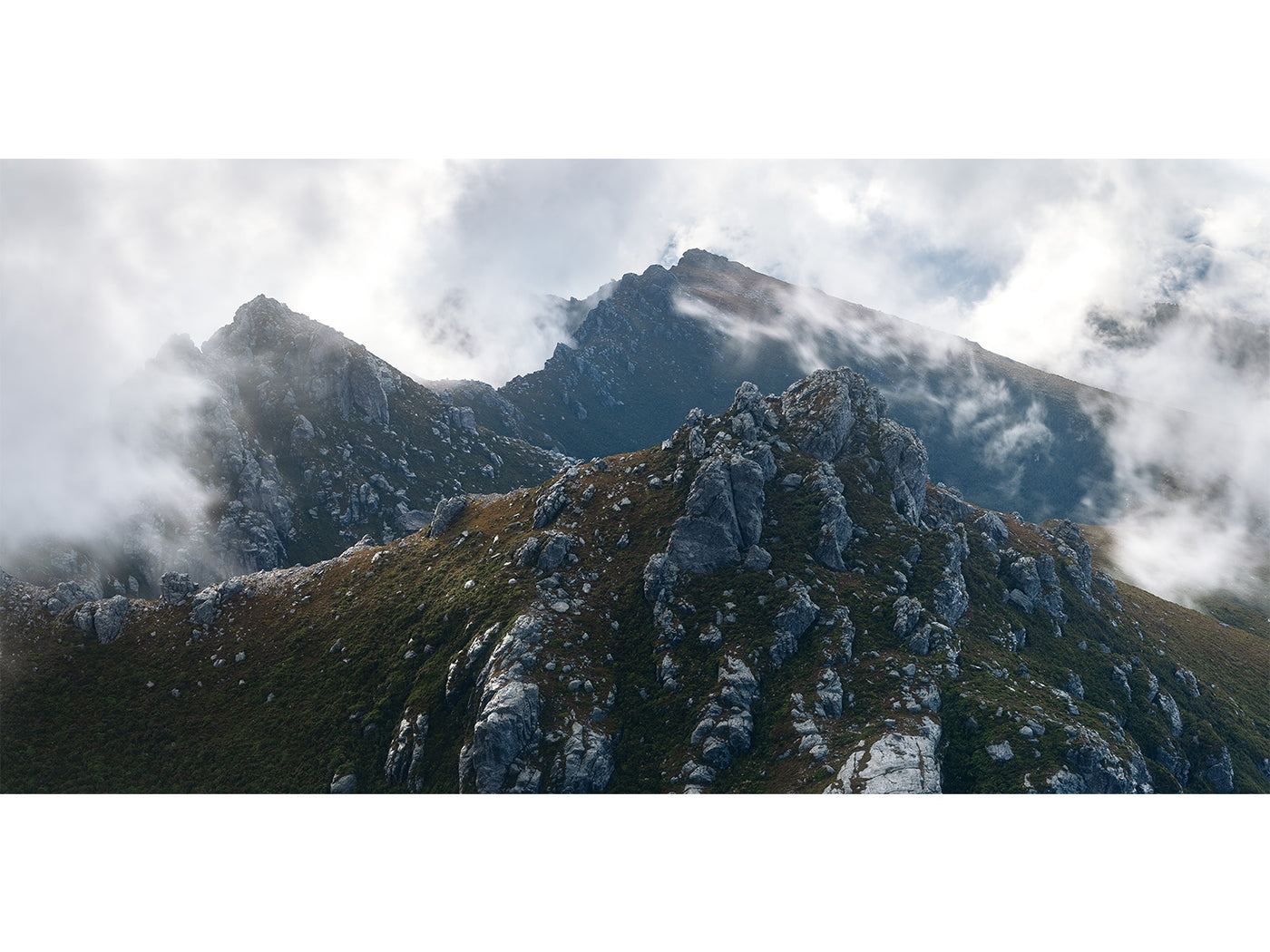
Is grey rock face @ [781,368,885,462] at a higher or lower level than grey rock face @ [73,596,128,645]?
higher

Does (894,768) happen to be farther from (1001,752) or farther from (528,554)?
(528,554)

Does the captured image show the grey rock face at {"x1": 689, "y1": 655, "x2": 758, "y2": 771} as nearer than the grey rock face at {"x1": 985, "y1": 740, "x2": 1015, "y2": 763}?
No

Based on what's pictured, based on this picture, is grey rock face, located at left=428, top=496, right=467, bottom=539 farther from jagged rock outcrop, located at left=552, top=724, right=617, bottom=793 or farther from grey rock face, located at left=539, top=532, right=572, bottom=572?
jagged rock outcrop, located at left=552, top=724, right=617, bottom=793

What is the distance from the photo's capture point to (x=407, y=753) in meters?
71.2

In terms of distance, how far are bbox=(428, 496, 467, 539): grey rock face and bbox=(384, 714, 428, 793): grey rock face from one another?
4153 centimetres

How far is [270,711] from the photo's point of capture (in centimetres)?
8006

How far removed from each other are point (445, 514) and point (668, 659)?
189ft

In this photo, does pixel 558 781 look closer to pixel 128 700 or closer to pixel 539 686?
pixel 539 686

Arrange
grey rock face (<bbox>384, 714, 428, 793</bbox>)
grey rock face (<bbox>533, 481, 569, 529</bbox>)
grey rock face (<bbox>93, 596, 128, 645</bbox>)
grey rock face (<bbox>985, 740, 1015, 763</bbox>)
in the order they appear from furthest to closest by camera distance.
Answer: grey rock face (<bbox>533, 481, 569, 529</bbox>)
grey rock face (<bbox>93, 596, 128, 645</bbox>)
grey rock face (<bbox>384, 714, 428, 793</bbox>)
grey rock face (<bbox>985, 740, 1015, 763</bbox>)

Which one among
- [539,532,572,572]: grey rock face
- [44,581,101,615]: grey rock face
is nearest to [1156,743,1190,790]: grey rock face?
[539,532,572,572]: grey rock face

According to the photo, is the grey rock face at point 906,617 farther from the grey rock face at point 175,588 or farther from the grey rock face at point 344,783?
the grey rock face at point 175,588

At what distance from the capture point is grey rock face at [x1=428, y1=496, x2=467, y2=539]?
10769 cm

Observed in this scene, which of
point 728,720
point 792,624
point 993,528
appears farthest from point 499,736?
point 993,528

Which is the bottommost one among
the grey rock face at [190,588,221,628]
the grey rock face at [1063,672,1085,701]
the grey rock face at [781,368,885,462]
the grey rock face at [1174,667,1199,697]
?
the grey rock face at [1063,672,1085,701]
